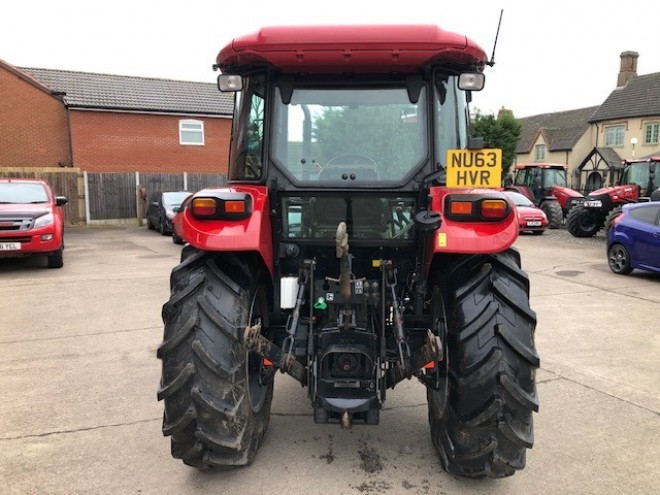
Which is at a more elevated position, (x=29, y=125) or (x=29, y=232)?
(x=29, y=125)

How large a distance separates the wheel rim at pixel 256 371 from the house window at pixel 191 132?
71.0 feet

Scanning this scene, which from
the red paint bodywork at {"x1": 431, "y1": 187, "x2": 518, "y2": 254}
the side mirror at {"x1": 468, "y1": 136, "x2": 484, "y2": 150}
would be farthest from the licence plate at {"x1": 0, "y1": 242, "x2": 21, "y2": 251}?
the side mirror at {"x1": 468, "y1": 136, "x2": 484, "y2": 150}

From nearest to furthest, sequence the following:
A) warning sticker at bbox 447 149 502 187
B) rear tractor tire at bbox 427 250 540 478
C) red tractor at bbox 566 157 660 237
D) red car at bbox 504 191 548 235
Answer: rear tractor tire at bbox 427 250 540 478
warning sticker at bbox 447 149 502 187
red tractor at bbox 566 157 660 237
red car at bbox 504 191 548 235

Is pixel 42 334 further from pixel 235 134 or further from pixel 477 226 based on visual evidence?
pixel 477 226

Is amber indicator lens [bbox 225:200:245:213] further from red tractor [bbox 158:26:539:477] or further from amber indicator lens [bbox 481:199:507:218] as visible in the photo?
amber indicator lens [bbox 481:199:507:218]

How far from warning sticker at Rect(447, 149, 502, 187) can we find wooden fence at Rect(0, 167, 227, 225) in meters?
19.3

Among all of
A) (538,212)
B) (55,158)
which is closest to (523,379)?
(538,212)

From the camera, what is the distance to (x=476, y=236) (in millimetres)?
Result: 2844

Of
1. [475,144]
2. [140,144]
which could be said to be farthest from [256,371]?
[140,144]

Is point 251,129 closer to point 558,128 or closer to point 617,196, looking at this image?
point 617,196

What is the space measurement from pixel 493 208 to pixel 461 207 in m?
0.17

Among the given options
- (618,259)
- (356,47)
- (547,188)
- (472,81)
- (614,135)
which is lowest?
(618,259)

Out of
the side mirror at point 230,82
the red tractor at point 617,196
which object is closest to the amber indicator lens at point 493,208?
the side mirror at point 230,82

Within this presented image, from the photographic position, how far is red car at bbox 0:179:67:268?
31.2 ft
